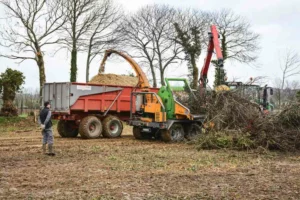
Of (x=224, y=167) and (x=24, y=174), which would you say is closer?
(x=24, y=174)

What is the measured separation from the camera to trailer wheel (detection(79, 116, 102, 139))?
693 inches

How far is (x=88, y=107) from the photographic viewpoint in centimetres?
1794

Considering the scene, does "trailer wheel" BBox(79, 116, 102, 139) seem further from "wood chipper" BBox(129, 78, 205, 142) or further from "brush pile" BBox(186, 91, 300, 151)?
"brush pile" BBox(186, 91, 300, 151)

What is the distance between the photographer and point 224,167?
408 inches

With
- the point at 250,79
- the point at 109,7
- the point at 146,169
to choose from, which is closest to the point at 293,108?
the point at 250,79

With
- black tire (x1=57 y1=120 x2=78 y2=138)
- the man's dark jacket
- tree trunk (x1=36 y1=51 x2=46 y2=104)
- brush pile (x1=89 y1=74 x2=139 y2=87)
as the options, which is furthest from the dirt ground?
tree trunk (x1=36 y1=51 x2=46 y2=104)

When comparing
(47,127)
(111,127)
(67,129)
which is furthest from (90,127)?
(47,127)

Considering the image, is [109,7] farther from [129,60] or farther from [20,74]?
[129,60]

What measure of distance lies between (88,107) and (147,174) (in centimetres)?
911

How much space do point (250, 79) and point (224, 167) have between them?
264 inches

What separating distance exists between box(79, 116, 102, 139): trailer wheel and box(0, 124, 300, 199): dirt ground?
3.74 metres

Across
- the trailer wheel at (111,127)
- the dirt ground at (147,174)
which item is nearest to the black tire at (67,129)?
the trailer wheel at (111,127)

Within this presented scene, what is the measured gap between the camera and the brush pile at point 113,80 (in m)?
20.4

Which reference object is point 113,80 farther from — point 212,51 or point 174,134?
point 174,134
